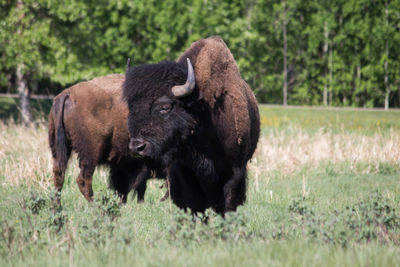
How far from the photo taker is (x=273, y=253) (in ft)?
12.9

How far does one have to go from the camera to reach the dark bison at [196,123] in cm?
525

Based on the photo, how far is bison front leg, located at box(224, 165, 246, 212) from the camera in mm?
5855

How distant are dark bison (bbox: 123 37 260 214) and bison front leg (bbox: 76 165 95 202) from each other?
99.0 inches

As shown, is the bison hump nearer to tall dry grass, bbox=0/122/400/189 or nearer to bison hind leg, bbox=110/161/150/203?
bison hind leg, bbox=110/161/150/203

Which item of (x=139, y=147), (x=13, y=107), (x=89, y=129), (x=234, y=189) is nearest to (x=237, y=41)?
(x=13, y=107)

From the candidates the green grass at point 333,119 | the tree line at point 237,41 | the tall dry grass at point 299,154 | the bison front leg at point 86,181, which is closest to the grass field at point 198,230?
Result: the bison front leg at point 86,181

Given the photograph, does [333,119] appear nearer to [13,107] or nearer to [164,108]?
[13,107]

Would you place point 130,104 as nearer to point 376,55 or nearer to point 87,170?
point 87,170

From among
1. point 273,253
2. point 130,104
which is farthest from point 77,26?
point 273,253

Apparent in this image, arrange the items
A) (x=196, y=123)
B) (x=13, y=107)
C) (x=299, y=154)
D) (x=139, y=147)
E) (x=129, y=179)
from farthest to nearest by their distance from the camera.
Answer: (x=13, y=107) → (x=299, y=154) → (x=129, y=179) → (x=196, y=123) → (x=139, y=147)

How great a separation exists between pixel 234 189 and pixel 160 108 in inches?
54.4

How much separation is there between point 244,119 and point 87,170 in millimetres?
3351

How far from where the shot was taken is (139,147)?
5090 mm

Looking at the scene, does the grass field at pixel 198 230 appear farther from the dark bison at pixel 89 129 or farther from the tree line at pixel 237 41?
the tree line at pixel 237 41
